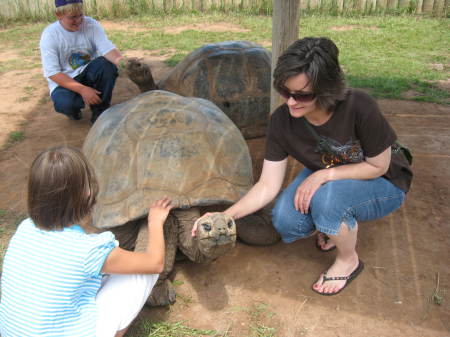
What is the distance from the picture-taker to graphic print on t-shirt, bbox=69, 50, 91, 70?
466 cm

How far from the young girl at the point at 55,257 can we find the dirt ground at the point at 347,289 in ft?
2.59

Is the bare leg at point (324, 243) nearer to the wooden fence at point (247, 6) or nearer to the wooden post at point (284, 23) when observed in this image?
the wooden post at point (284, 23)

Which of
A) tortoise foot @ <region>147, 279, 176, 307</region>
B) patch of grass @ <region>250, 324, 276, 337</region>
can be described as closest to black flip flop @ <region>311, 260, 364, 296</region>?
patch of grass @ <region>250, 324, 276, 337</region>

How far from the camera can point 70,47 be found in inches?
181

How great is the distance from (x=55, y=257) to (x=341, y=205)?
1440 mm

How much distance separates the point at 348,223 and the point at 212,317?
920 millimetres

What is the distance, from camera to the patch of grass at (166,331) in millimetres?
2244

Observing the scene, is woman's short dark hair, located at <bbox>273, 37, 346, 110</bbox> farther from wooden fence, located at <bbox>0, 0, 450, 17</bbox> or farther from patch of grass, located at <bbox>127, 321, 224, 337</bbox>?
wooden fence, located at <bbox>0, 0, 450, 17</bbox>

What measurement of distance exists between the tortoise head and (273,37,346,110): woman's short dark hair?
72 cm

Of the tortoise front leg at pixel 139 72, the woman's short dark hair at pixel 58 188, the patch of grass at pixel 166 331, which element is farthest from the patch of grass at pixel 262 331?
the tortoise front leg at pixel 139 72

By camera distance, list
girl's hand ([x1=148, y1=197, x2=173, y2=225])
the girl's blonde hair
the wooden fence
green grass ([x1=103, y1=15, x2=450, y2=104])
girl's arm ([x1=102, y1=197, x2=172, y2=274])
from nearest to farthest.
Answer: girl's arm ([x1=102, y1=197, x2=172, y2=274]) → girl's hand ([x1=148, y1=197, x2=173, y2=225]) → the girl's blonde hair → green grass ([x1=103, y1=15, x2=450, y2=104]) → the wooden fence

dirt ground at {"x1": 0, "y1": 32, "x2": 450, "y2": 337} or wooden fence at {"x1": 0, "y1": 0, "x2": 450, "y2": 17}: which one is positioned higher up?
wooden fence at {"x1": 0, "y1": 0, "x2": 450, "y2": 17}

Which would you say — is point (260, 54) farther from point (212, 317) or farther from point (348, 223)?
point (212, 317)

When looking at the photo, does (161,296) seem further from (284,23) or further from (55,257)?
(284,23)
